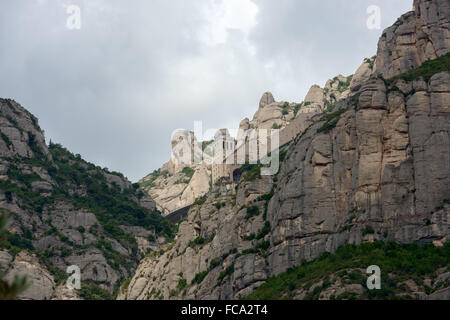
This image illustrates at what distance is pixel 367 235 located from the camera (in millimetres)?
100312

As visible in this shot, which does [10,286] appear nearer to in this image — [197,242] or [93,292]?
[197,242]

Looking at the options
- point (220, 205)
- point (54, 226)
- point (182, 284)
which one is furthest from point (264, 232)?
point (54, 226)

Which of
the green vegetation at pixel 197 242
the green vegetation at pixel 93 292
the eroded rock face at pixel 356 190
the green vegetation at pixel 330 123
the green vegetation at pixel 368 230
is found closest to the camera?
the eroded rock face at pixel 356 190

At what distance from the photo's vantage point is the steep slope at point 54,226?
6097 inches

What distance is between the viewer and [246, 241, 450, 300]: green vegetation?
90.0 meters

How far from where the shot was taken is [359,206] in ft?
341

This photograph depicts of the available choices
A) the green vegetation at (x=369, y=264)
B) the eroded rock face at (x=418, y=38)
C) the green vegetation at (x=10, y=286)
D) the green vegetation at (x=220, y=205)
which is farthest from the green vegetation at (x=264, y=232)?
the green vegetation at (x=10, y=286)

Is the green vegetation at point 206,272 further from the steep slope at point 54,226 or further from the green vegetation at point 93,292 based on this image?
the steep slope at point 54,226

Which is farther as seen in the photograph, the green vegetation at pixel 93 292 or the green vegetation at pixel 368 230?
the green vegetation at pixel 93 292

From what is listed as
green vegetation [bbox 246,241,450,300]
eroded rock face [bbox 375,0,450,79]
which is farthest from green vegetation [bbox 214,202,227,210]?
green vegetation [bbox 246,241,450,300]

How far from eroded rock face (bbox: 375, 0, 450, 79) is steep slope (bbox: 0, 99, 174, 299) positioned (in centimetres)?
6593

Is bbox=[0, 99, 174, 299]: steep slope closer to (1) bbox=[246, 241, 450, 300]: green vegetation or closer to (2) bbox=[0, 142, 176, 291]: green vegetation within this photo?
(2) bbox=[0, 142, 176, 291]: green vegetation

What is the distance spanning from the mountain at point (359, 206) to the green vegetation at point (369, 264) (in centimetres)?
16
